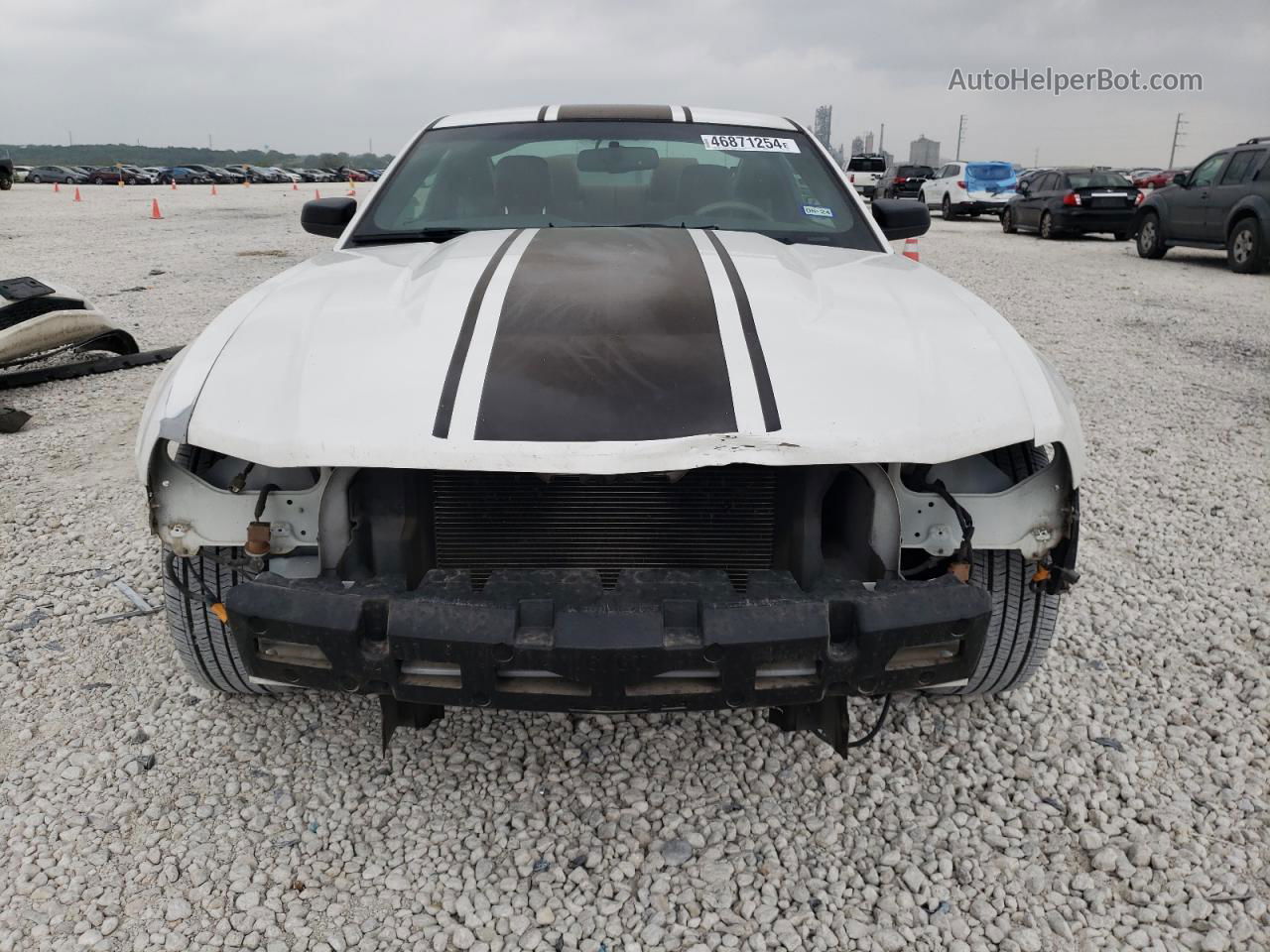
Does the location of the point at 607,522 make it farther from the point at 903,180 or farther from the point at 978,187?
the point at 903,180

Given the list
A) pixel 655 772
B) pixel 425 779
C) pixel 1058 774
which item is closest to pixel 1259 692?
pixel 1058 774

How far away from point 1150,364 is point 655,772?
6083 millimetres

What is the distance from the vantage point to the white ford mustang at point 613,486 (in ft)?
5.36

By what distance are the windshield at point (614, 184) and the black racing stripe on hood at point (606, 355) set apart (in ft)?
2.53

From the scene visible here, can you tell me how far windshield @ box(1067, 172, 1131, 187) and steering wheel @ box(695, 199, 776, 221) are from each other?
48.3ft

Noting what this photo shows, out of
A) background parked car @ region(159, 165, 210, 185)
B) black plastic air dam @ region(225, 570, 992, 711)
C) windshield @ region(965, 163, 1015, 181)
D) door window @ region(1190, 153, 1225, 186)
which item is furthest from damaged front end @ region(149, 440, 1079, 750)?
background parked car @ region(159, 165, 210, 185)

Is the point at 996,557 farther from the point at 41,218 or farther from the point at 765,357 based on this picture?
the point at 41,218

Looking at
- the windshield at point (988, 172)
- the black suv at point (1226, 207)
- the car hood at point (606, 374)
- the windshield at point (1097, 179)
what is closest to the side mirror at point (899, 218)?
the car hood at point (606, 374)

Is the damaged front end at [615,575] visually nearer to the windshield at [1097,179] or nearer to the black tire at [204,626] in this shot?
the black tire at [204,626]

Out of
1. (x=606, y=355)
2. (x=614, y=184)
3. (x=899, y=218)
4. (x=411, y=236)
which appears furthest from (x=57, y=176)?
(x=606, y=355)

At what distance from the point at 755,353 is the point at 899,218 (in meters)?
1.68

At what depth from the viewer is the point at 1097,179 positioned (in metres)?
15.4

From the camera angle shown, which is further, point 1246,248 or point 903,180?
point 903,180

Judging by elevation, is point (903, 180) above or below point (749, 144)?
above
